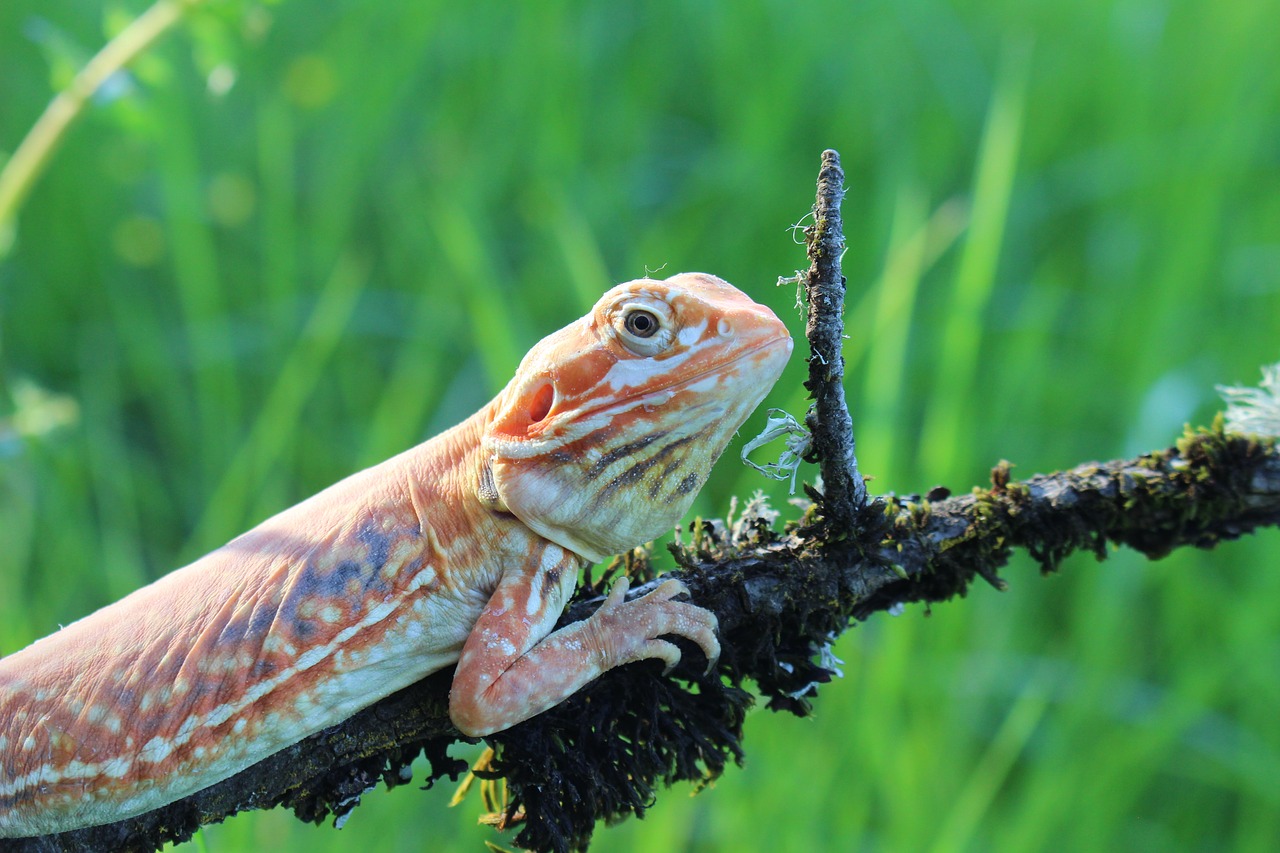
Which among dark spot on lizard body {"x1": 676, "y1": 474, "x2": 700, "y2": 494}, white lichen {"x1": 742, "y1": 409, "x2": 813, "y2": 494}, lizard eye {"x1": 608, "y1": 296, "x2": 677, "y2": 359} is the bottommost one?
dark spot on lizard body {"x1": 676, "y1": 474, "x2": 700, "y2": 494}

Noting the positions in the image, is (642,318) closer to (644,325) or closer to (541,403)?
(644,325)

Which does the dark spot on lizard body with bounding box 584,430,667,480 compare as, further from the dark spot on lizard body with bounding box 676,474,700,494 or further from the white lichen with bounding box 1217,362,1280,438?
the white lichen with bounding box 1217,362,1280,438

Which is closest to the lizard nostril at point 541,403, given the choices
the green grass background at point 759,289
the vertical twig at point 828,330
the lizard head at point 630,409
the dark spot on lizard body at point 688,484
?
the lizard head at point 630,409

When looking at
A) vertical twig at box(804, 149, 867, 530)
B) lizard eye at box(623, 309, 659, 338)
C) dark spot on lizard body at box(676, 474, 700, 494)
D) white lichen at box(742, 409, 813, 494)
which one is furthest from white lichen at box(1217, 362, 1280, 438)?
lizard eye at box(623, 309, 659, 338)

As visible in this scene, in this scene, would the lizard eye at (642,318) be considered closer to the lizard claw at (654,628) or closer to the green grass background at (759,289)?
the lizard claw at (654,628)

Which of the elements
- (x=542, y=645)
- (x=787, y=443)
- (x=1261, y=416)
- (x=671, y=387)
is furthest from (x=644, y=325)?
(x=1261, y=416)
